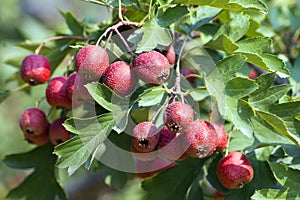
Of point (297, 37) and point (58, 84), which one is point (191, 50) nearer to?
point (58, 84)

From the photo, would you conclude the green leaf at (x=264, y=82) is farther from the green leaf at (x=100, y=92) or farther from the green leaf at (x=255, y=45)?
the green leaf at (x=100, y=92)

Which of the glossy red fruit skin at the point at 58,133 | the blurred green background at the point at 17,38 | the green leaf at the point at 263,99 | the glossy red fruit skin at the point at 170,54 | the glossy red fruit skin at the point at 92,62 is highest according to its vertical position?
the glossy red fruit skin at the point at 92,62

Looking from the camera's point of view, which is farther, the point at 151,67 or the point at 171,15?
the point at 171,15

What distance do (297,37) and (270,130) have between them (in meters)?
0.73

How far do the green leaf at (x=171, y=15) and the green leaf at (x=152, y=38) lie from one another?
0.06ft

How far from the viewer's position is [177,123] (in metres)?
1.06

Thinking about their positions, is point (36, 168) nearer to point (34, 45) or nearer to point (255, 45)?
point (34, 45)

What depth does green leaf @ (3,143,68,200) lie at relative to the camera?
5.27 feet

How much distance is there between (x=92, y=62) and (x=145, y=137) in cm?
19

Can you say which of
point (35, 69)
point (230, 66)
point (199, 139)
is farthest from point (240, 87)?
point (35, 69)

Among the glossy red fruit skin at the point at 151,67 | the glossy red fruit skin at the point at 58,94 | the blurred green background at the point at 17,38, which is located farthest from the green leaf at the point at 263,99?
the blurred green background at the point at 17,38

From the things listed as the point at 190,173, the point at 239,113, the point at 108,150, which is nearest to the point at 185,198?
the point at 190,173

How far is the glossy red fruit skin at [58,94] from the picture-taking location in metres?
1.28

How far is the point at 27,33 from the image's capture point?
2404 mm
